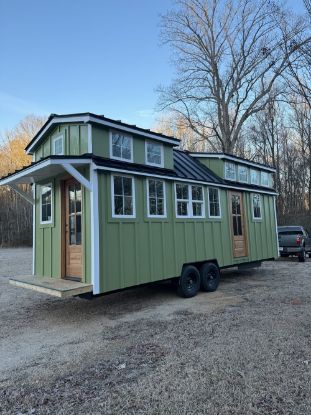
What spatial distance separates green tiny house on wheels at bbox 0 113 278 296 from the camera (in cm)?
659

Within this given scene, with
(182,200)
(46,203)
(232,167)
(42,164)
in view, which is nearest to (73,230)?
(46,203)

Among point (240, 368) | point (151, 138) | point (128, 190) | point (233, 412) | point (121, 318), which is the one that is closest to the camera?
point (233, 412)

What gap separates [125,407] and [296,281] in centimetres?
825

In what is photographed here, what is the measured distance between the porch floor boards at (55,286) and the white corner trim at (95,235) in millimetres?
149

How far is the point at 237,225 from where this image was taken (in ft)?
34.9

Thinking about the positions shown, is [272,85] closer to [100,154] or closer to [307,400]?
[100,154]

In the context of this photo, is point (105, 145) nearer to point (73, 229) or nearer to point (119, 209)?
point (119, 209)

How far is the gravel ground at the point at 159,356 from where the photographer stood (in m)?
3.28

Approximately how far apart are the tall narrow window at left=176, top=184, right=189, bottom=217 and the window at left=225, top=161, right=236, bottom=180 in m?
2.56

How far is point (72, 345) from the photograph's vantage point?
16.7 feet

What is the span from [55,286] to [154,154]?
4.04m

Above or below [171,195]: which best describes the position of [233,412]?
below

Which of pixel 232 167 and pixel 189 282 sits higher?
pixel 232 167

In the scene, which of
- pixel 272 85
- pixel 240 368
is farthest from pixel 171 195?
pixel 272 85
